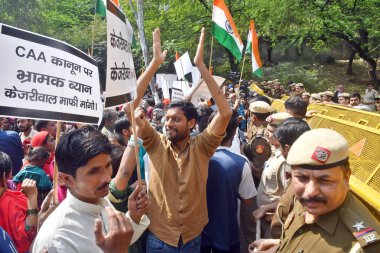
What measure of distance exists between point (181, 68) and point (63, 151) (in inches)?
190

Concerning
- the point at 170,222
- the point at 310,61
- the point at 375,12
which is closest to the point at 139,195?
the point at 170,222

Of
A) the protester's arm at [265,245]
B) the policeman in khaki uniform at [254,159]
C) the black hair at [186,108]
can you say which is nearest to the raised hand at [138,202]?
the protester's arm at [265,245]

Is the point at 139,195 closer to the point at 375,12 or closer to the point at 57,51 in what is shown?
the point at 57,51

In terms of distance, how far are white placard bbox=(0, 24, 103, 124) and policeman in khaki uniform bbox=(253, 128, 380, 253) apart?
1.31m

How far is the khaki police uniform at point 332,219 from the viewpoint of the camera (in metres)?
1.50

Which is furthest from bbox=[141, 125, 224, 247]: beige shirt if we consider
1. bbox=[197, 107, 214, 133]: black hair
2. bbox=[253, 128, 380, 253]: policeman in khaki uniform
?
bbox=[197, 107, 214, 133]: black hair

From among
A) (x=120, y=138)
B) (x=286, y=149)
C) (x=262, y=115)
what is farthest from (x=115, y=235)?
(x=262, y=115)

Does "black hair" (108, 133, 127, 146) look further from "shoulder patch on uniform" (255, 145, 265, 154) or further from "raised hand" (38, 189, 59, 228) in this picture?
"raised hand" (38, 189, 59, 228)

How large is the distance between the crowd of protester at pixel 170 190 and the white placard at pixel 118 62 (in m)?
Result: 0.19

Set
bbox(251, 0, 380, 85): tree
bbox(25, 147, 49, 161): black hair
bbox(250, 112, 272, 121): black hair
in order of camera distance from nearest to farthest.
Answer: bbox(25, 147, 49, 161): black hair < bbox(250, 112, 272, 121): black hair < bbox(251, 0, 380, 85): tree

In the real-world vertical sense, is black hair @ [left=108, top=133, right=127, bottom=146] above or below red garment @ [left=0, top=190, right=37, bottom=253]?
above

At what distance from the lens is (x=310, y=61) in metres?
26.3

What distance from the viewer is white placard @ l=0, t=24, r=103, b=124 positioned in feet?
6.34

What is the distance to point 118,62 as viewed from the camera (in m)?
2.09
